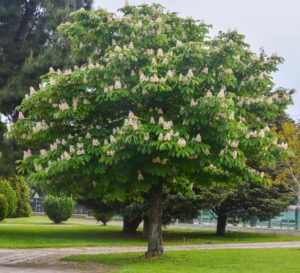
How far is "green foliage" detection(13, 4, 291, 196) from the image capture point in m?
14.1

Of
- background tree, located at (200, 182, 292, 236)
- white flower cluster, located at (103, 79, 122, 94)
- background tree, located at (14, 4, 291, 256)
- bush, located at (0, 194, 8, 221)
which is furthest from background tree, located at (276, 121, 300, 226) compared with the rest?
bush, located at (0, 194, 8, 221)

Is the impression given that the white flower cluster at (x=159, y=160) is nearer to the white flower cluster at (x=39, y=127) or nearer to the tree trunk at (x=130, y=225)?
the white flower cluster at (x=39, y=127)

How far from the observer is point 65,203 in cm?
4572

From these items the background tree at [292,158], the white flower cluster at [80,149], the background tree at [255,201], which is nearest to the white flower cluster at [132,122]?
the white flower cluster at [80,149]

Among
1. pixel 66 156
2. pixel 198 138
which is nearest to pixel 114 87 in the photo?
pixel 66 156

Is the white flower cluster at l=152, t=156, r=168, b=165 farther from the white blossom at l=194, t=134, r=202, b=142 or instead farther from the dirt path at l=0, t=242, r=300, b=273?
the dirt path at l=0, t=242, r=300, b=273

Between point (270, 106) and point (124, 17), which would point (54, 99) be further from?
point (270, 106)

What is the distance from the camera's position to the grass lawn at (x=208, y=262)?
14133mm

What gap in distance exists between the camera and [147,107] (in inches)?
610

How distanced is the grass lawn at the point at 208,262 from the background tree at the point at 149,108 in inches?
39.3

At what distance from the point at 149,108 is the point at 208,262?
4.66m

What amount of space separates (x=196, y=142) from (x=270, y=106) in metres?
2.92

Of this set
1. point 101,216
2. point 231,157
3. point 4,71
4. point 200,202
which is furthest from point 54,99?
point 101,216

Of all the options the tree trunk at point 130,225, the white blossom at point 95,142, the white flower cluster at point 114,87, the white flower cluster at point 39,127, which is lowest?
the tree trunk at point 130,225
